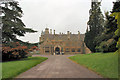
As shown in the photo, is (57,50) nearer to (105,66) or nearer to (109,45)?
(109,45)

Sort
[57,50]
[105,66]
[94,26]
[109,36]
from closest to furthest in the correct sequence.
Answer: [105,66] < [109,36] < [94,26] < [57,50]

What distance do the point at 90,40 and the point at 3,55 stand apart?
22295 mm

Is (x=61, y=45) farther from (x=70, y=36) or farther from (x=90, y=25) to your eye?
(x=90, y=25)

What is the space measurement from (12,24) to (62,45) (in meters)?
42.4

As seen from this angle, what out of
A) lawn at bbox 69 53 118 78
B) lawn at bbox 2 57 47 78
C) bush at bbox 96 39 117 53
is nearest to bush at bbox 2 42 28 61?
lawn at bbox 2 57 47 78

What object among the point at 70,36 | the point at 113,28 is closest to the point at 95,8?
the point at 113,28

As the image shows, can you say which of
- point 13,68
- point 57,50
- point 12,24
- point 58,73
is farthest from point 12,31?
point 57,50

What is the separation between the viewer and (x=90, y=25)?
33.8 metres

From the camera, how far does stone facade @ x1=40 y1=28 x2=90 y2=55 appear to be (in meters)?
61.7

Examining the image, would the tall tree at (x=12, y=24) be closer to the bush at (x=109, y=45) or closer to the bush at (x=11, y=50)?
the bush at (x=11, y=50)

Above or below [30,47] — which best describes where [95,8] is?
above

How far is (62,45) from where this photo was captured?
62250 millimetres

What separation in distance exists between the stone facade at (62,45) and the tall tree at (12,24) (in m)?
37.8

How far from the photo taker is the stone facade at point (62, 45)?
202ft
